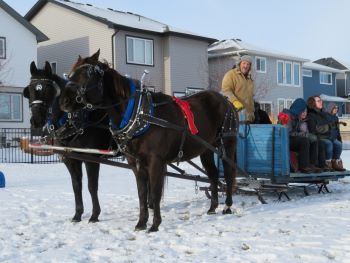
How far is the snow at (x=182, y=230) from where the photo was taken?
211 inches

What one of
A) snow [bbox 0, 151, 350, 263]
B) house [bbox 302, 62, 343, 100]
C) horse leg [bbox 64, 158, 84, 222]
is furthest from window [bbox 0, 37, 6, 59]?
house [bbox 302, 62, 343, 100]

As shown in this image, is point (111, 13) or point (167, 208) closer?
point (167, 208)

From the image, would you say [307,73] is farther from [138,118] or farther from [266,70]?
[138,118]

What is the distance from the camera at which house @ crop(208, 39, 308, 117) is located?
3547 centimetres

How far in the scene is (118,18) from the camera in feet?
102

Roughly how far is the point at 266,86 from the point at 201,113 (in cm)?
2978

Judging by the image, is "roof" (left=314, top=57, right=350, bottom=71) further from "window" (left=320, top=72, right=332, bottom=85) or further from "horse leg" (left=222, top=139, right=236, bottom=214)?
"horse leg" (left=222, top=139, right=236, bottom=214)

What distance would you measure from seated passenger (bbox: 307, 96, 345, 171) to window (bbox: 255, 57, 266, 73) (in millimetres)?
27229

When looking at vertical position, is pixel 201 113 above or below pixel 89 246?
above

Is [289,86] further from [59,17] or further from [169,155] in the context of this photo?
[169,155]

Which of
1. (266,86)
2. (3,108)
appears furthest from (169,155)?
(266,86)

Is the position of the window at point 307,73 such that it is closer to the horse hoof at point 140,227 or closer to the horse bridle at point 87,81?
the horse hoof at point 140,227

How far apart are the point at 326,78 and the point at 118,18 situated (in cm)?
2598

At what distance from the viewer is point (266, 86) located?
36719mm
